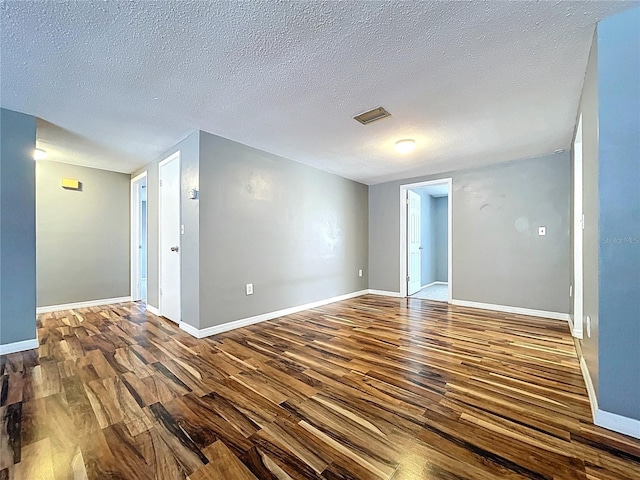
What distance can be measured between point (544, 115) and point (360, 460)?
3226 millimetres

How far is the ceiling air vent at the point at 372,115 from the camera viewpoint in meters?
2.48

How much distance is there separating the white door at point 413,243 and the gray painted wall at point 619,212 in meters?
3.82

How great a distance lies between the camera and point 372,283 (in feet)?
18.5

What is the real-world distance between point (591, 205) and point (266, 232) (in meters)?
3.15

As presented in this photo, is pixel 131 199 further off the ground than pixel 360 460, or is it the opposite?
pixel 131 199

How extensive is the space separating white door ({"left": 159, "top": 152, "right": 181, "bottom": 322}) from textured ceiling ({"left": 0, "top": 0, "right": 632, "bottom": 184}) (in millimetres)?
521

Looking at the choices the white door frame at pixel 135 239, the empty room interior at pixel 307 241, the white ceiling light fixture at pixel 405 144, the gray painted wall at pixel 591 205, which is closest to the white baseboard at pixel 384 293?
the empty room interior at pixel 307 241

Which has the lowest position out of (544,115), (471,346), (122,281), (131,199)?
(471,346)

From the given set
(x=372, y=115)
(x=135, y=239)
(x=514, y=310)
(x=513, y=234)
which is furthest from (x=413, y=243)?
(x=135, y=239)

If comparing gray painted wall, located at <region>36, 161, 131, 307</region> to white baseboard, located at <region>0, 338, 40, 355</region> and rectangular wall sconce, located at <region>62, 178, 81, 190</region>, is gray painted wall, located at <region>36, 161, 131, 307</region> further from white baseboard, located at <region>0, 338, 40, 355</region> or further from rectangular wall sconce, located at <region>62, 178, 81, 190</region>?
white baseboard, located at <region>0, 338, 40, 355</region>

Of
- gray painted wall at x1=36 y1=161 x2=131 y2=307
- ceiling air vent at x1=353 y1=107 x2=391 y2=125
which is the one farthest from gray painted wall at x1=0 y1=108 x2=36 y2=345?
ceiling air vent at x1=353 y1=107 x2=391 y2=125

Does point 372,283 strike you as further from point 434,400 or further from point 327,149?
point 434,400

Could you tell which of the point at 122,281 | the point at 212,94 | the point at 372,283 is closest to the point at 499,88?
the point at 212,94

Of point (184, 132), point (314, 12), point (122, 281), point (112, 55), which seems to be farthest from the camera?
point (122, 281)
